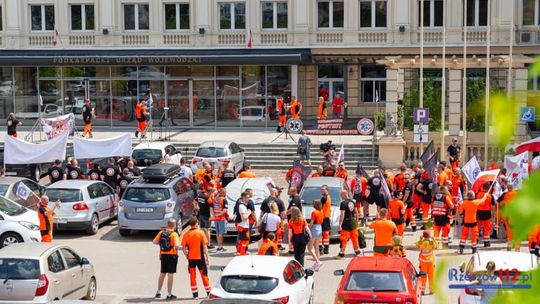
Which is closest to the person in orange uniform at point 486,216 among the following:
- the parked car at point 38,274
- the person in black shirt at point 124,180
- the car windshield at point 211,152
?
the parked car at point 38,274

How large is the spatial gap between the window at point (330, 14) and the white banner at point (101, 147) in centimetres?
1669

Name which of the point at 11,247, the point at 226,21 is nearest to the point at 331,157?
the point at 11,247

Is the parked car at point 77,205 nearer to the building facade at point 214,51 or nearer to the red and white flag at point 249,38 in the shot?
the building facade at point 214,51

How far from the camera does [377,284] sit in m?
13.0

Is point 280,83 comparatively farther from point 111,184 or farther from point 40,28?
point 111,184

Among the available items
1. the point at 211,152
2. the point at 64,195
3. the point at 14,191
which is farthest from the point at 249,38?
the point at 64,195

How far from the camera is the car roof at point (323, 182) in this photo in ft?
76.0

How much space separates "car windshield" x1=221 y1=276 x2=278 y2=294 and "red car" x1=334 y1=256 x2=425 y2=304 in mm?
1036

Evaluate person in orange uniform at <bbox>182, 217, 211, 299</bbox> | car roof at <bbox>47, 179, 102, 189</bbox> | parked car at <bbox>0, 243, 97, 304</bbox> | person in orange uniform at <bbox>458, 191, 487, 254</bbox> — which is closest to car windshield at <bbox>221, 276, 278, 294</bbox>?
parked car at <bbox>0, 243, 97, 304</bbox>

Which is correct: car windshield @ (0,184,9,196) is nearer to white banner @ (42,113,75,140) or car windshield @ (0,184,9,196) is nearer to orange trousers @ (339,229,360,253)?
white banner @ (42,113,75,140)

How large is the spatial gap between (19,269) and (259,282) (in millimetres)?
3824

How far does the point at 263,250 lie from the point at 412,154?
17865 millimetres

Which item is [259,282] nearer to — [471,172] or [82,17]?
[471,172]

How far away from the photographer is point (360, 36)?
4222cm
